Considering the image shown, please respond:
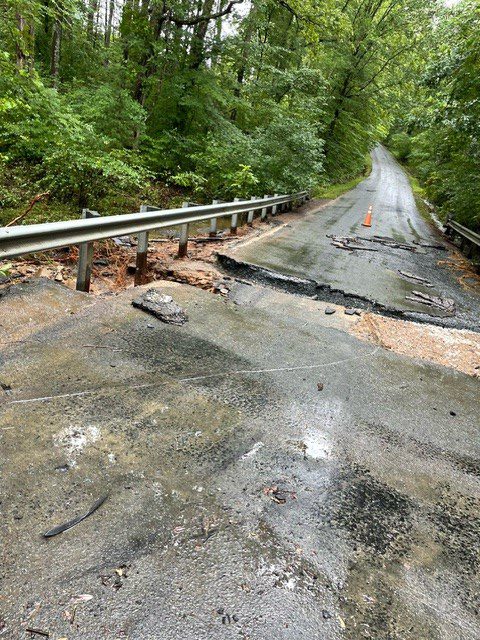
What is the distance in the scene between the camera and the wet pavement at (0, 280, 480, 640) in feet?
4.91

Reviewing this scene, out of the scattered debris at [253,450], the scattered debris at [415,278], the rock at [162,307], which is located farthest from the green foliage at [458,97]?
the scattered debris at [253,450]

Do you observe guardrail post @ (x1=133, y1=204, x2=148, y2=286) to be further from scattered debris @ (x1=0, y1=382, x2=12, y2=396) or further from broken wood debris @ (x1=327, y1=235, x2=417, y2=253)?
broken wood debris @ (x1=327, y1=235, x2=417, y2=253)

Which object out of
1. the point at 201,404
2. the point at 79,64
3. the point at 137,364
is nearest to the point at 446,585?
the point at 201,404

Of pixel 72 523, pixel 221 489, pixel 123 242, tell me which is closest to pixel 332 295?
pixel 123 242

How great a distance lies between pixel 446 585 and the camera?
1762 mm

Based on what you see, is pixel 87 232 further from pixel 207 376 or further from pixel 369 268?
pixel 369 268

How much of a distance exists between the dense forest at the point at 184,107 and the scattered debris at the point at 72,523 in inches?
285

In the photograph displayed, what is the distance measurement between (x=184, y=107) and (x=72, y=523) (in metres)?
16.7

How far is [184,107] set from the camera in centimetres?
1559

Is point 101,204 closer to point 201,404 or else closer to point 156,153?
point 156,153

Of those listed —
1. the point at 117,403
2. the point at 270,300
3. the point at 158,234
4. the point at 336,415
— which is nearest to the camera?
the point at 117,403

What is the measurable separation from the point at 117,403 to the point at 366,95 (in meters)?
34.7

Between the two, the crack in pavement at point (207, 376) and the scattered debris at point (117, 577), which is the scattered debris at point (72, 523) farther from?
the crack in pavement at point (207, 376)

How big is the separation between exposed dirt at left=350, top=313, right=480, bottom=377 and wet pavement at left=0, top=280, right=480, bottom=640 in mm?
621
